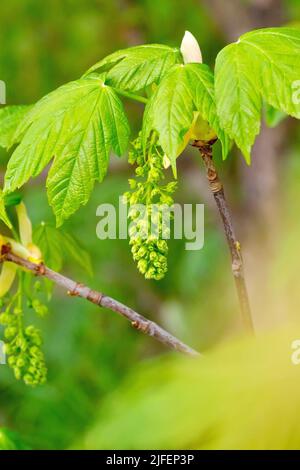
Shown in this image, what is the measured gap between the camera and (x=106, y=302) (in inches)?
36.9

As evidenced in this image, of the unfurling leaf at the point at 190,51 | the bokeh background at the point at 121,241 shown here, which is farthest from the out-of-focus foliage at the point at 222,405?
the bokeh background at the point at 121,241

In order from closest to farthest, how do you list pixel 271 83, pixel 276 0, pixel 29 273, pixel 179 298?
1. pixel 271 83
2. pixel 29 273
3. pixel 276 0
4. pixel 179 298

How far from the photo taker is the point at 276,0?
264 centimetres

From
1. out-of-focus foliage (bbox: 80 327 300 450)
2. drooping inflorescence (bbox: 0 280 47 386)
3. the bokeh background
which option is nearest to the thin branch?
drooping inflorescence (bbox: 0 280 47 386)

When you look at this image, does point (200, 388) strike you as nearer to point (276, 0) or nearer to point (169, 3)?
point (276, 0)

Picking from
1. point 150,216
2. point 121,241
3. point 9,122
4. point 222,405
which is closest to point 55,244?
point 9,122

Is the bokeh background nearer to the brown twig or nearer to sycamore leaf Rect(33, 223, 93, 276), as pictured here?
sycamore leaf Rect(33, 223, 93, 276)

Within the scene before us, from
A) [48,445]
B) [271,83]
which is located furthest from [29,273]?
[48,445]

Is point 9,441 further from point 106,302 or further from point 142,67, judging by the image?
point 142,67

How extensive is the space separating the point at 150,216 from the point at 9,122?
1.01 feet

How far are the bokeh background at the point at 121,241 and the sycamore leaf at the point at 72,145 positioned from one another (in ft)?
4.08

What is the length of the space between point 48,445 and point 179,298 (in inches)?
45.0

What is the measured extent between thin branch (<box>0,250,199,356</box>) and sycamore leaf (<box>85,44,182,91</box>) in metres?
0.23

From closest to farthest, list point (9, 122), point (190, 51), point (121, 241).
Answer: point (190, 51), point (9, 122), point (121, 241)
